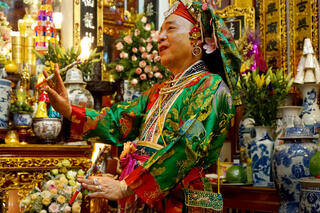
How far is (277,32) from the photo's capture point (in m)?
6.14

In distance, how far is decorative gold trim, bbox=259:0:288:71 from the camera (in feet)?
19.8

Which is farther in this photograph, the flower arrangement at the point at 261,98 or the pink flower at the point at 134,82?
the pink flower at the point at 134,82

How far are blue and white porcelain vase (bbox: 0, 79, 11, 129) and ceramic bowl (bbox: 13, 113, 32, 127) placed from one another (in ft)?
0.17

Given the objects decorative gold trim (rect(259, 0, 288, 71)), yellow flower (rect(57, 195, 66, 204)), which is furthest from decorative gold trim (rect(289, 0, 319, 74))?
yellow flower (rect(57, 195, 66, 204))

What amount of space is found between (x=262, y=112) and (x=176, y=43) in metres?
1.39

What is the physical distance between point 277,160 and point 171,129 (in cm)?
114

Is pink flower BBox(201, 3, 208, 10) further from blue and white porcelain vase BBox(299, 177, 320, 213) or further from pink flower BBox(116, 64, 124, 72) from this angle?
pink flower BBox(116, 64, 124, 72)

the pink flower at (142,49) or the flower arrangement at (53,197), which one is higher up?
the pink flower at (142,49)

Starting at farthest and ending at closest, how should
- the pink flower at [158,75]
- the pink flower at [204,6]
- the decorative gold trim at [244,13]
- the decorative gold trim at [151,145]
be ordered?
the decorative gold trim at [244,13], the pink flower at [158,75], the pink flower at [204,6], the decorative gold trim at [151,145]

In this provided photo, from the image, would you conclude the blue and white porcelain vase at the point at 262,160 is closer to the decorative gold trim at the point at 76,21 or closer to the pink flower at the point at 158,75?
the pink flower at the point at 158,75

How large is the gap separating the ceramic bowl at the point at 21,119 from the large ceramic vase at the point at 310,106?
2.00m

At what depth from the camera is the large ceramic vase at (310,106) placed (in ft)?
10.8

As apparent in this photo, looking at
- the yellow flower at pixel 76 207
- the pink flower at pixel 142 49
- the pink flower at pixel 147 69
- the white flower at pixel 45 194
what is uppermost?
the pink flower at pixel 142 49

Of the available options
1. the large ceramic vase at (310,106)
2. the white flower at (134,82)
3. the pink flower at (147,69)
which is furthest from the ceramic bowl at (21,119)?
the large ceramic vase at (310,106)
